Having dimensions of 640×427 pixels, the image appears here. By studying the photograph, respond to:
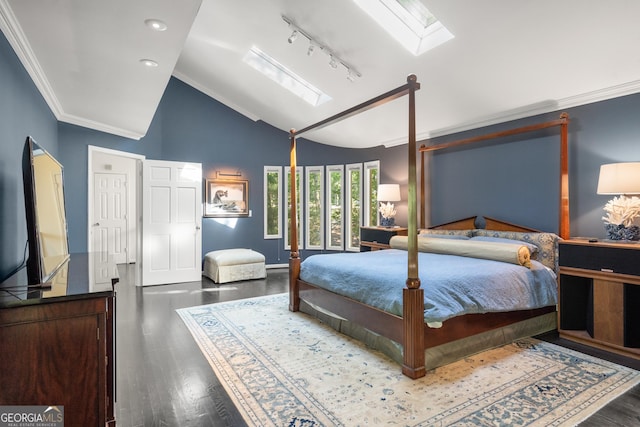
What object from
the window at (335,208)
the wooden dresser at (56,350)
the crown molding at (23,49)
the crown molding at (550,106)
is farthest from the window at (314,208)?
the wooden dresser at (56,350)

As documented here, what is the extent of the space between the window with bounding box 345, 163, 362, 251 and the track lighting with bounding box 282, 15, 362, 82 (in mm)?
2607

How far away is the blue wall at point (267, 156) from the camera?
2.52 m

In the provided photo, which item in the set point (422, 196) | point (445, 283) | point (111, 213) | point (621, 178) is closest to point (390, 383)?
point (445, 283)

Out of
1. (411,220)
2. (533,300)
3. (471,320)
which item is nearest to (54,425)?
(411,220)

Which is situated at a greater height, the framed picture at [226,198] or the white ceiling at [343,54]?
the white ceiling at [343,54]

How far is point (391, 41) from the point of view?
353 centimetres

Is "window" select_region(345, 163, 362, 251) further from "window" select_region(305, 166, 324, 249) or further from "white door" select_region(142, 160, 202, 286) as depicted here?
"white door" select_region(142, 160, 202, 286)

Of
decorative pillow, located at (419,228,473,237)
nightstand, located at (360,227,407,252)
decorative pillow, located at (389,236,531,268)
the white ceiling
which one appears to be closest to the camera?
the white ceiling

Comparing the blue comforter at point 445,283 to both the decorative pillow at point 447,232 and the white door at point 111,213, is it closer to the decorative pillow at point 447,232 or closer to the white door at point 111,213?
the decorative pillow at point 447,232

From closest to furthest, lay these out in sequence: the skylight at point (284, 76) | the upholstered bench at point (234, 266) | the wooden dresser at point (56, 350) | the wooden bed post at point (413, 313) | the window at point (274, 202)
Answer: the wooden dresser at point (56, 350)
the wooden bed post at point (413, 313)
the skylight at point (284, 76)
the upholstered bench at point (234, 266)
the window at point (274, 202)

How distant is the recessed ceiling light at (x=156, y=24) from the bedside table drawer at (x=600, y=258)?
384 cm

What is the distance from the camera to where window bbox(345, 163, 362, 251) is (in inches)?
266

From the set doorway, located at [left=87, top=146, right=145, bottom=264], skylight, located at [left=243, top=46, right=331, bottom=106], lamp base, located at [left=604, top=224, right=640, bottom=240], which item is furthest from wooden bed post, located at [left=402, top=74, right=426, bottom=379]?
doorway, located at [left=87, top=146, right=145, bottom=264]

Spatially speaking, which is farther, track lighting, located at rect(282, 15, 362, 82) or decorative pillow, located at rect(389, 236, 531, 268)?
track lighting, located at rect(282, 15, 362, 82)
